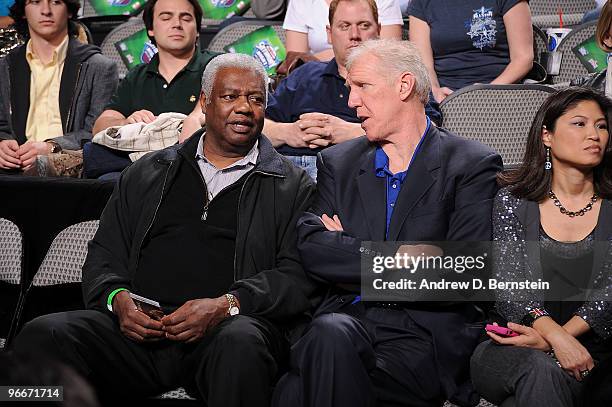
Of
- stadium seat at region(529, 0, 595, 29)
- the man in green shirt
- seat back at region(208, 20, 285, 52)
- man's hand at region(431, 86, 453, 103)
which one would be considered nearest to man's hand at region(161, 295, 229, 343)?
the man in green shirt

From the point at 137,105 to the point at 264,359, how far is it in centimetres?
179

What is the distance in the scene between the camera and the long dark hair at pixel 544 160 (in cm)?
252

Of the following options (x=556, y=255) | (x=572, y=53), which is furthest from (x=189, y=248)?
(x=572, y=53)

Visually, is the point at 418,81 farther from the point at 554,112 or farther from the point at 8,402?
the point at 8,402

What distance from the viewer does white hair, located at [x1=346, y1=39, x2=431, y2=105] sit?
265 centimetres

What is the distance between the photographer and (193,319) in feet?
7.97

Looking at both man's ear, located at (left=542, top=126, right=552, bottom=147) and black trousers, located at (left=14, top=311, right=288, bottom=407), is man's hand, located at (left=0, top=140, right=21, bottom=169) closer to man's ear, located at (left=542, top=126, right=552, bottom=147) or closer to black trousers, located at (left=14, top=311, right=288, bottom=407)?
black trousers, located at (left=14, top=311, right=288, bottom=407)

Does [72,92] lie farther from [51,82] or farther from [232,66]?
[232,66]

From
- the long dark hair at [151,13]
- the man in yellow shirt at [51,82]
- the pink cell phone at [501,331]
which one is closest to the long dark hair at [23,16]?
the man in yellow shirt at [51,82]

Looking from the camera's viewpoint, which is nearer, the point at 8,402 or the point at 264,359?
the point at 8,402

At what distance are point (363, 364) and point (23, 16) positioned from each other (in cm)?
278

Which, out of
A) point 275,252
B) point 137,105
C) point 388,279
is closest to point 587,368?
point 388,279

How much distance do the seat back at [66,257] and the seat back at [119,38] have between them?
1883mm

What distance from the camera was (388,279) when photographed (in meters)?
2.38
